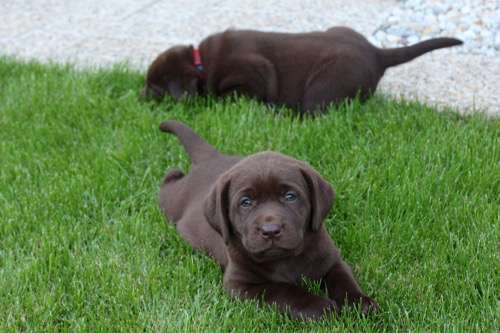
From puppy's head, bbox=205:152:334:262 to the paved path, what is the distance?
290cm

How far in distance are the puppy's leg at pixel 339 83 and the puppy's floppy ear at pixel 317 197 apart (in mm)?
2191

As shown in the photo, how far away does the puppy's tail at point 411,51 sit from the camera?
592 cm

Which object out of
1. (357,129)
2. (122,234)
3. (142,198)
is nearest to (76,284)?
(122,234)

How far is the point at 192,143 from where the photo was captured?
5.03 meters

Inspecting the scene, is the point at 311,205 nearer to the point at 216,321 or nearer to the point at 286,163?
the point at 286,163

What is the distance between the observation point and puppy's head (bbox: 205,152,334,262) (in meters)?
3.55

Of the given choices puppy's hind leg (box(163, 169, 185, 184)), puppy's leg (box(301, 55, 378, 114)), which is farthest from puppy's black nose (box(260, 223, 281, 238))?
puppy's leg (box(301, 55, 378, 114))

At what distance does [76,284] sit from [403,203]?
5.74ft

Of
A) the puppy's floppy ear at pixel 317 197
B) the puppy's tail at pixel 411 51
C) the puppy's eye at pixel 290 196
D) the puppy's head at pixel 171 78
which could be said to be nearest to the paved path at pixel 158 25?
the puppy's tail at pixel 411 51

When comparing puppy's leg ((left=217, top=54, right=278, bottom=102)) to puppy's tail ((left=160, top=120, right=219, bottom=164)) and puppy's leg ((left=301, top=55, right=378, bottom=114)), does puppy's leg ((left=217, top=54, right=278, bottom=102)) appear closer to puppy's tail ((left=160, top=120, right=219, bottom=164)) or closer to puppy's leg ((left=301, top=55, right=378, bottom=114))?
puppy's leg ((left=301, top=55, right=378, bottom=114))

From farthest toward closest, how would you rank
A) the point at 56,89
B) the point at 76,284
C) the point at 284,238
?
the point at 56,89, the point at 76,284, the point at 284,238

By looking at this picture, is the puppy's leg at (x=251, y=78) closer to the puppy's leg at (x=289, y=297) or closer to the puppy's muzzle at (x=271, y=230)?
the puppy's leg at (x=289, y=297)

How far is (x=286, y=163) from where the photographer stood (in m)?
3.72

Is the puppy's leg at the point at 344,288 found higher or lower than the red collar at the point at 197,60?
lower
